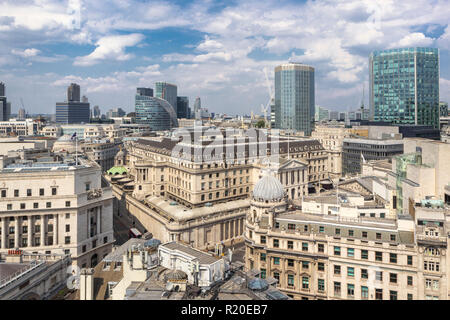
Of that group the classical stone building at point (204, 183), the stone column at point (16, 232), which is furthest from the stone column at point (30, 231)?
the classical stone building at point (204, 183)

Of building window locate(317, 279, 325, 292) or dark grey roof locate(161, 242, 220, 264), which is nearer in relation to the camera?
dark grey roof locate(161, 242, 220, 264)

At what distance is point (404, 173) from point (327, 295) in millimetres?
31387

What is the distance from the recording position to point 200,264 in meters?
40.0

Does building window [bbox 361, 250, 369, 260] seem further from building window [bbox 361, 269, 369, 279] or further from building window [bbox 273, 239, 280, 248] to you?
building window [bbox 273, 239, 280, 248]

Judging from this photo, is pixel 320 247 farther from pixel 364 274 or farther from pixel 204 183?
pixel 204 183

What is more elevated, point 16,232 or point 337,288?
point 16,232

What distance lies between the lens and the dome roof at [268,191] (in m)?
73.6

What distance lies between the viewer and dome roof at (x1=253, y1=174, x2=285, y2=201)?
73625mm

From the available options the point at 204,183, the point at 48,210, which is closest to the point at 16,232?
the point at 48,210

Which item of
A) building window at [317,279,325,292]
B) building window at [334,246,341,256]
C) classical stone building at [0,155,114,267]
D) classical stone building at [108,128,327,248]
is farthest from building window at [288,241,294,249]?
classical stone building at [0,155,114,267]

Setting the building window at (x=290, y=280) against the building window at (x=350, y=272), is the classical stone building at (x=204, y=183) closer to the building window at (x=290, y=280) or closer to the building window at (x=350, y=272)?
the building window at (x=290, y=280)

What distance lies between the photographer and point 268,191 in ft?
242

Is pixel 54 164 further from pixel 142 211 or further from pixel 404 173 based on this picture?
pixel 404 173

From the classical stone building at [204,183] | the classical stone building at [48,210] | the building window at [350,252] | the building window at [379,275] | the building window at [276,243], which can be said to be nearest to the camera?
the building window at [379,275]
